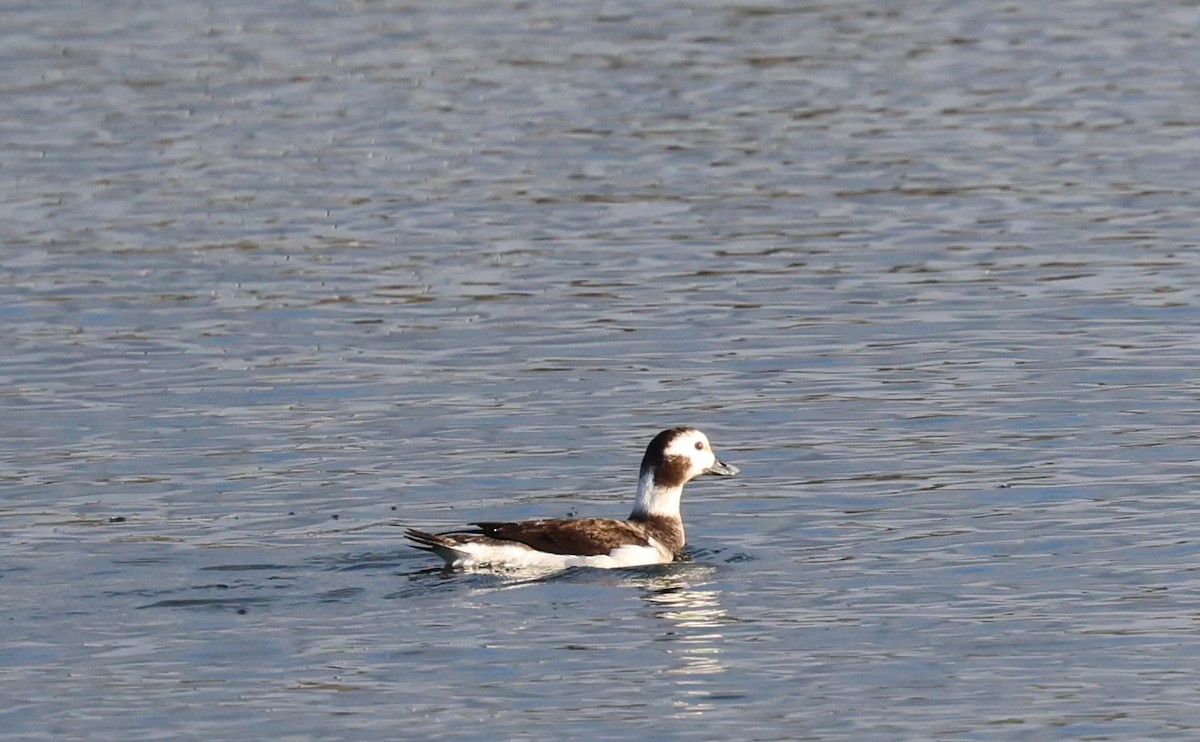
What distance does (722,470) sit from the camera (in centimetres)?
1714

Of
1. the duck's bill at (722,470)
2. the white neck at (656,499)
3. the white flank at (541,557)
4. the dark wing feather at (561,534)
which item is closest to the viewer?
the white flank at (541,557)

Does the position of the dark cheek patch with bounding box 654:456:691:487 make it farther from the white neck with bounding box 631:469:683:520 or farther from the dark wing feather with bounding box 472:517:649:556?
the dark wing feather with bounding box 472:517:649:556

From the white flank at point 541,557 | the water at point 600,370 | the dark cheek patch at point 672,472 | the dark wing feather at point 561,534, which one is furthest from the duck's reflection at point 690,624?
the dark cheek patch at point 672,472

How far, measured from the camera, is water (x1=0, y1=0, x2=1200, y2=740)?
1346 cm

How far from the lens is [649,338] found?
2231 centimetres

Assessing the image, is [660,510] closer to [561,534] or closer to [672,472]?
[672,472]

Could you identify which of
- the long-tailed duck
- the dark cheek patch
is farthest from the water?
the dark cheek patch

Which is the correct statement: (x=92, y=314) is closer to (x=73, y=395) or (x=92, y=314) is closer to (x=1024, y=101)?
(x=73, y=395)

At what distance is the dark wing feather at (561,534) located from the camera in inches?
617

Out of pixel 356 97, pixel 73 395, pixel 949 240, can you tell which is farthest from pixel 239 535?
pixel 356 97

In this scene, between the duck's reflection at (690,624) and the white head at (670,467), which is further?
the white head at (670,467)

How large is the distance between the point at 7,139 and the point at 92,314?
9.58 meters

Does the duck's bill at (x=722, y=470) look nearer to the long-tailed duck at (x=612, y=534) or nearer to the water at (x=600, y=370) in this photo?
the long-tailed duck at (x=612, y=534)

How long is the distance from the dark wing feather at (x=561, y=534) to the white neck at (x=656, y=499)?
0.77m
